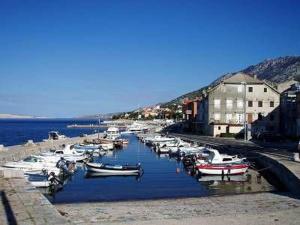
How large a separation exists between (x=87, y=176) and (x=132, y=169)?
14.7 ft

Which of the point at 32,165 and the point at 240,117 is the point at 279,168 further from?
the point at 240,117

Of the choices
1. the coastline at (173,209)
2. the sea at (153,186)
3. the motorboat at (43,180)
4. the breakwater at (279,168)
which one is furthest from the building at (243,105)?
the coastline at (173,209)

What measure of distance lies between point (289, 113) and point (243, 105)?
9.25 m

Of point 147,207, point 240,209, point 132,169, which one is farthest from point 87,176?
point 240,209

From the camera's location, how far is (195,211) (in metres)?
26.7

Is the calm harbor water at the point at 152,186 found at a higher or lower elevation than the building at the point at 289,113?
lower

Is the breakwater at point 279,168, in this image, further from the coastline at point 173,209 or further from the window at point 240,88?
the window at point 240,88

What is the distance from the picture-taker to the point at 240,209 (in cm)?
2716

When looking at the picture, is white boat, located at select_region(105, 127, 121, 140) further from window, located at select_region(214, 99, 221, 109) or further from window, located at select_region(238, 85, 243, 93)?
window, located at select_region(238, 85, 243, 93)

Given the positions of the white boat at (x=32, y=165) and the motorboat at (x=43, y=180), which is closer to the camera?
the motorboat at (x=43, y=180)

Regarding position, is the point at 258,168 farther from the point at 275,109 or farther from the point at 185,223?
the point at 275,109

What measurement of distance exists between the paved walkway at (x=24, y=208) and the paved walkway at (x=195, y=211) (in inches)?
91.5

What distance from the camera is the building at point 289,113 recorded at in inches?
3224

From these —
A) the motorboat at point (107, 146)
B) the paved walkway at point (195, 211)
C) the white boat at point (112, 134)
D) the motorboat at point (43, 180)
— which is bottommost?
the paved walkway at point (195, 211)
